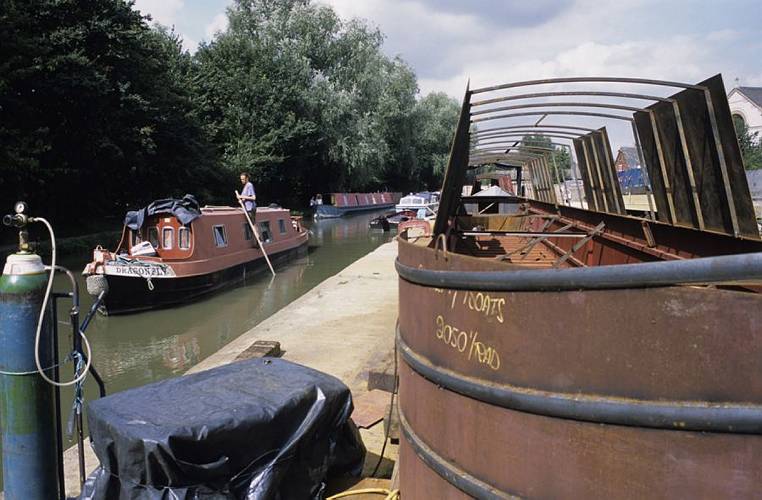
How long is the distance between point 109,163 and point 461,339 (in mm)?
25750

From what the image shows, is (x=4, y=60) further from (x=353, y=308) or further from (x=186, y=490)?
(x=186, y=490)

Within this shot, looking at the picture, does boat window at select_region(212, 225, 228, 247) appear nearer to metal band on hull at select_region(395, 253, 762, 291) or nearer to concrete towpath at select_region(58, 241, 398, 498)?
concrete towpath at select_region(58, 241, 398, 498)

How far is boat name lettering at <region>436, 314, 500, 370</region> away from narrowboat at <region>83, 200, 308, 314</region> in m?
11.0

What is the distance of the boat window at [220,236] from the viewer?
15.8 metres

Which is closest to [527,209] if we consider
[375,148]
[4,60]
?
[4,60]

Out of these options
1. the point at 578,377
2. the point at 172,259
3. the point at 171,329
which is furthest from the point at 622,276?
the point at 172,259

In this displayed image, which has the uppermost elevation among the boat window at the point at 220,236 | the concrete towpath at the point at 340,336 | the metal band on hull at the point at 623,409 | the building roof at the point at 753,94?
the building roof at the point at 753,94

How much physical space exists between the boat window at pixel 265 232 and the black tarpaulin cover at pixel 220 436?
16.4m

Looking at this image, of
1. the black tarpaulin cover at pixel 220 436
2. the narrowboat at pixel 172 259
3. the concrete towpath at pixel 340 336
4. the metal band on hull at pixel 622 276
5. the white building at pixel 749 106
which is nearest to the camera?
the metal band on hull at pixel 622 276

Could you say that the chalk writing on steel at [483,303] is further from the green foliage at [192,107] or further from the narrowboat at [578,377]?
the green foliage at [192,107]

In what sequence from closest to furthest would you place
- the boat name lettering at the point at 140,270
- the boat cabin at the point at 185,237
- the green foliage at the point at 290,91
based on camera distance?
1. the boat name lettering at the point at 140,270
2. the boat cabin at the point at 185,237
3. the green foliage at the point at 290,91

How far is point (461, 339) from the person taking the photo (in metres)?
2.21

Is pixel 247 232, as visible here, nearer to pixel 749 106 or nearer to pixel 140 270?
pixel 140 270

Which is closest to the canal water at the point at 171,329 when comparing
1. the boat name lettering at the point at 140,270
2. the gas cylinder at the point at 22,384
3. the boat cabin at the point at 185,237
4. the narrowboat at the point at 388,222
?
the boat name lettering at the point at 140,270
